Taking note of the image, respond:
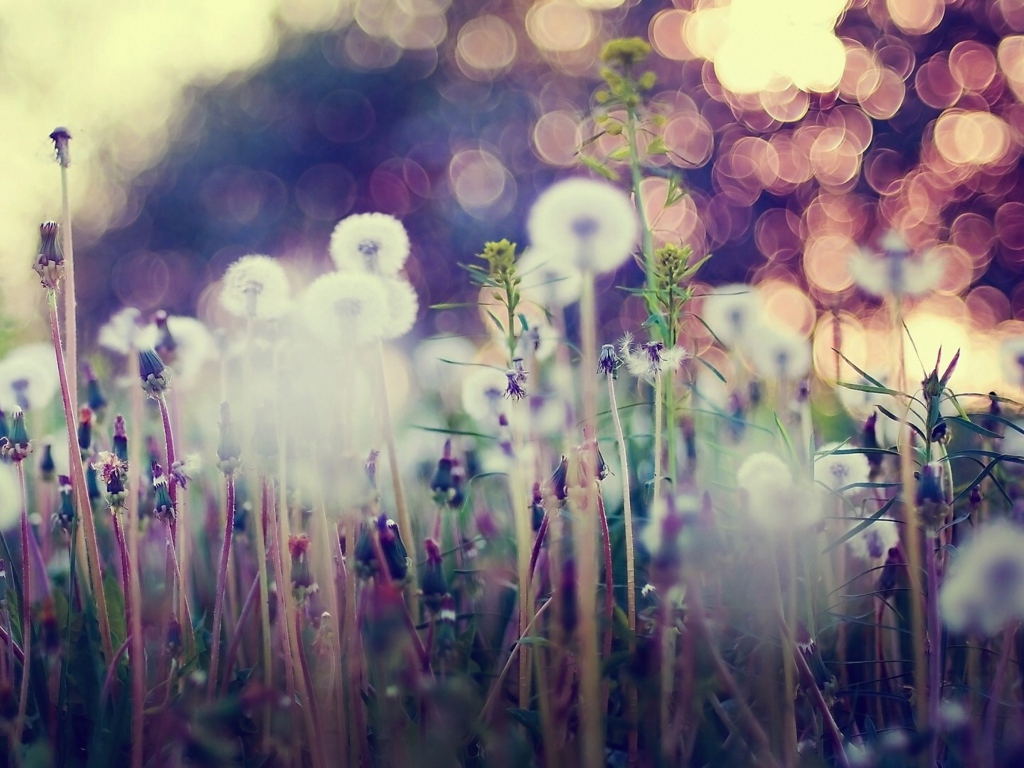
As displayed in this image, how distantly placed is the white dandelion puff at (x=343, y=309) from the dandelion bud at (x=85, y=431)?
54 centimetres

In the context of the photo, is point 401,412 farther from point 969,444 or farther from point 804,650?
point 804,650

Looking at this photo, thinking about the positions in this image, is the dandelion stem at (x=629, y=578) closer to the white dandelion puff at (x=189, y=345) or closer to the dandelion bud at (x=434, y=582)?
the dandelion bud at (x=434, y=582)

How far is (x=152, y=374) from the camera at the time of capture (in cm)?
129

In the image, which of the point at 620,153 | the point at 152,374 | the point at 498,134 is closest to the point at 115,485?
the point at 152,374

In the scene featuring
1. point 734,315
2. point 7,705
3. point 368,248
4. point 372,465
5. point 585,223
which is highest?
point 734,315

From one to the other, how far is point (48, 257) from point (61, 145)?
161 millimetres

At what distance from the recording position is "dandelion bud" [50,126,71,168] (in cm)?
122

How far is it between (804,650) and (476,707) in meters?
0.46

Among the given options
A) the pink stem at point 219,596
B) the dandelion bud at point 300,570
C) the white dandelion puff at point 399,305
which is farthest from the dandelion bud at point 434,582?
the white dandelion puff at point 399,305

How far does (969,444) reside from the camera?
2.23 metres

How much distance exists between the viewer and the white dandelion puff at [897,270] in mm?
1256

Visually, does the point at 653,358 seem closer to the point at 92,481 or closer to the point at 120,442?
the point at 120,442

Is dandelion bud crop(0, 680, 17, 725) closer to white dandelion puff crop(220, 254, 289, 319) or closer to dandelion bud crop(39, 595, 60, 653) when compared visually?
dandelion bud crop(39, 595, 60, 653)

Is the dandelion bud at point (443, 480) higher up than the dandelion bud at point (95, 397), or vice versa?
the dandelion bud at point (95, 397)
